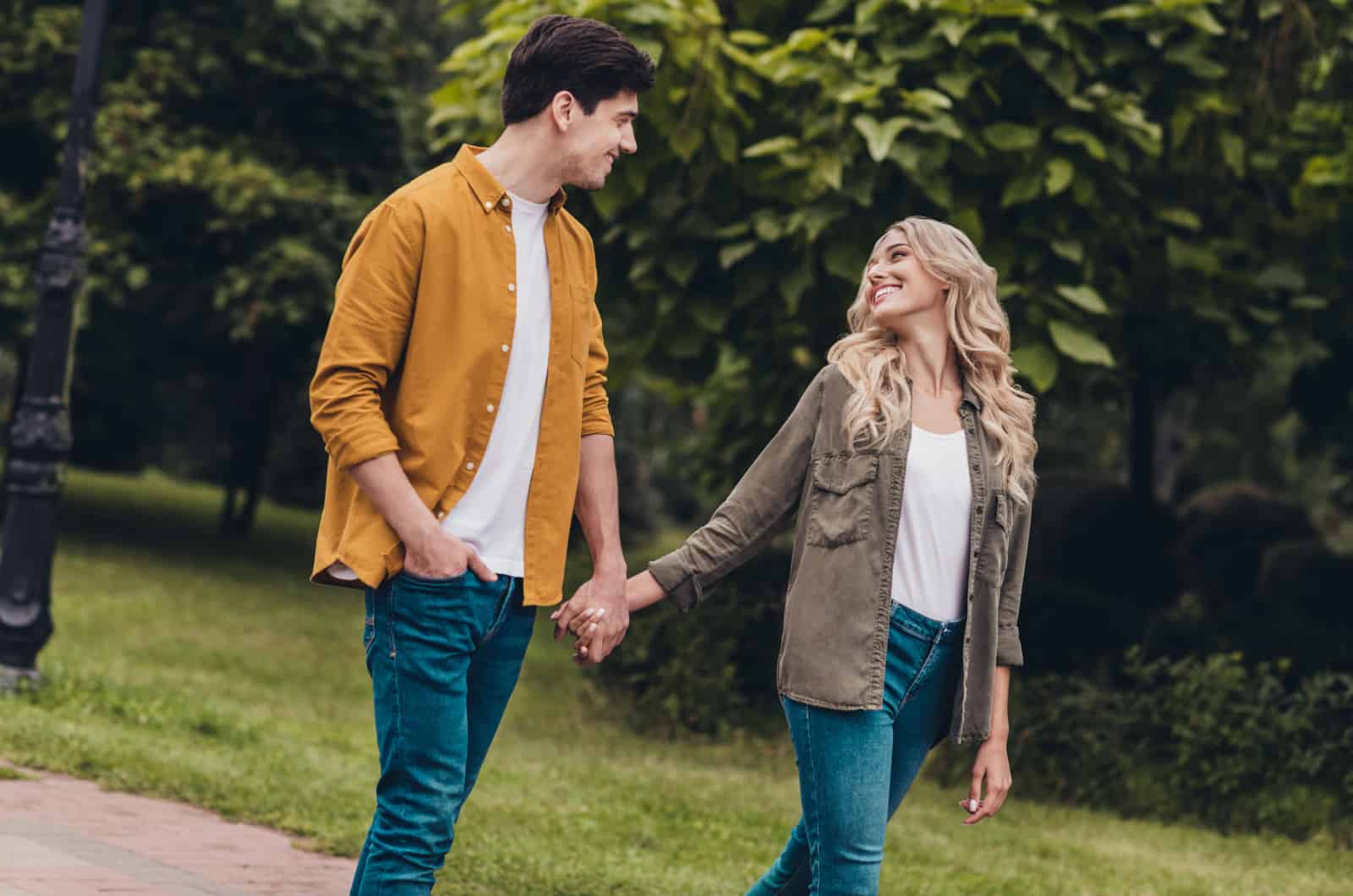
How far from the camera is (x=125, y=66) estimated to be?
700 inches

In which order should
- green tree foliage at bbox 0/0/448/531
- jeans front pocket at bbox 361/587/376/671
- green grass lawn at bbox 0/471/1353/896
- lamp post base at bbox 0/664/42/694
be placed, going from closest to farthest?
1. jeans front pocket at bbox 361/587/376/671
2. green grass lawn at bbox 0/471/1353/896
3. lamp post base at bbox 0/664/42/694
4. green tree foliage at bbox 0/0/448/531

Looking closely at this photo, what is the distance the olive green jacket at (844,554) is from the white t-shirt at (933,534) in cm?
3

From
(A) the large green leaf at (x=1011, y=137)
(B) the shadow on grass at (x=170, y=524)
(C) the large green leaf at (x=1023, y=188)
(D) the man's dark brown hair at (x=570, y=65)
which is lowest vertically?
(B) the shadow on grass at (x=170, y=524)

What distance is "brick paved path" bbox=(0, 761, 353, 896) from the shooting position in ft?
15.9

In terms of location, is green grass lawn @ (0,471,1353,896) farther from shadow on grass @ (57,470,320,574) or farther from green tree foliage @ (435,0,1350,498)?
shadow on grass @ (57,470,320,574)

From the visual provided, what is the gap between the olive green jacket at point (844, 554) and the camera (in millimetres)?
3533

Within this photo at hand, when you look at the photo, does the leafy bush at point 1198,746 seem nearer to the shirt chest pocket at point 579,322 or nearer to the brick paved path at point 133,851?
the brick paved path at point 133,851

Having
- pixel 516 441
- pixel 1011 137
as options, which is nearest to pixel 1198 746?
pixel 1011 137

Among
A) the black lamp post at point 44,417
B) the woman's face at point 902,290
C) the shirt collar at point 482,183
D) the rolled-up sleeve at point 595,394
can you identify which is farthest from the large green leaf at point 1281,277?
the shirt collar at point 482,183

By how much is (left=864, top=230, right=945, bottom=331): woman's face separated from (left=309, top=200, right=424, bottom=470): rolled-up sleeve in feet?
3.81

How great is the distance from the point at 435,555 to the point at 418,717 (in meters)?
0.32

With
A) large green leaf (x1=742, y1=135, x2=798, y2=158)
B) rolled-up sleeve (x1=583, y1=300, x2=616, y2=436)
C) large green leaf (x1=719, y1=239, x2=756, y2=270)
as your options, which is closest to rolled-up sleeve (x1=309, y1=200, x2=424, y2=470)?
rolled-up sleeve (x1=583, y1=300, x2=616, y2=436)

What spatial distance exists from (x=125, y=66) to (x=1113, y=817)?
1373 cm

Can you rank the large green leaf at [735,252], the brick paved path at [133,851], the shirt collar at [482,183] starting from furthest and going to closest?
the large green leaf at [735,252] → the brick paved path at [133,851] → the shirt collar at [482,183]
